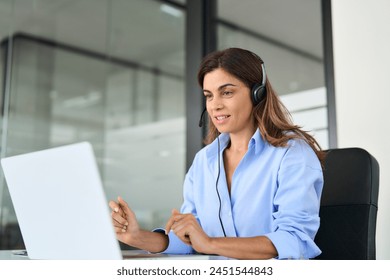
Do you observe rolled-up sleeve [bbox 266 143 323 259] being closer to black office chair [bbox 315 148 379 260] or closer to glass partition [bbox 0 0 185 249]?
black office chair [bbox 315 148 379 260]

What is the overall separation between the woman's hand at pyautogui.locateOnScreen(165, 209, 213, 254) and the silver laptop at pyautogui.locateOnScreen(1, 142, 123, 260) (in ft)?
1.04

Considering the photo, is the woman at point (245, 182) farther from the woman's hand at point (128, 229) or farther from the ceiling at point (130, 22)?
the ceiling at point (130, 22)

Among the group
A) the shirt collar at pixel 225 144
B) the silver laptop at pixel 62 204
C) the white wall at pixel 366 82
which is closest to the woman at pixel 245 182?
the shirt collar at pixel 225 144

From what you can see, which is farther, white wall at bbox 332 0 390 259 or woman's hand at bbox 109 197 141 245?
white wall at bbox 332 0 390 259

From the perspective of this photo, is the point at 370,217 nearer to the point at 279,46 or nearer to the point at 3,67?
the point at 279,46

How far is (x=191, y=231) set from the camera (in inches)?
48.3

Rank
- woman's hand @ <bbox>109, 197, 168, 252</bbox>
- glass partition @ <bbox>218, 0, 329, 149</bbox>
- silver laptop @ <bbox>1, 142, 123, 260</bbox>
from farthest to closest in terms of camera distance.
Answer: glass partition @ <bbox>218, 0, 329, 149</bbox> < woman's hand @ <bbox>109, 197, 168, 252</bbox> < silver laptop @ <bbox>1, 142, 123, 260</bbox>

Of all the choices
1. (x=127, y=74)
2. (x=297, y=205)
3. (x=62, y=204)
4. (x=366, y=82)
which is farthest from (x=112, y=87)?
(x=62, y=204)

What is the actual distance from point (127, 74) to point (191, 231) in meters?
3.35

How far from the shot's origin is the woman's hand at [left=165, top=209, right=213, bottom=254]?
4.02 feet

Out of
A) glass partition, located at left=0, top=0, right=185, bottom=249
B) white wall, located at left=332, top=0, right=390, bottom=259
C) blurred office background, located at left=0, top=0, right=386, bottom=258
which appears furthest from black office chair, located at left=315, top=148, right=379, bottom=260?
glass partition, located at left=0, top=0, right=185, bottom=249

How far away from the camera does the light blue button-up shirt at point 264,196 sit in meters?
1.32

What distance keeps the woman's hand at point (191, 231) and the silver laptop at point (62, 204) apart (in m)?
0.32
